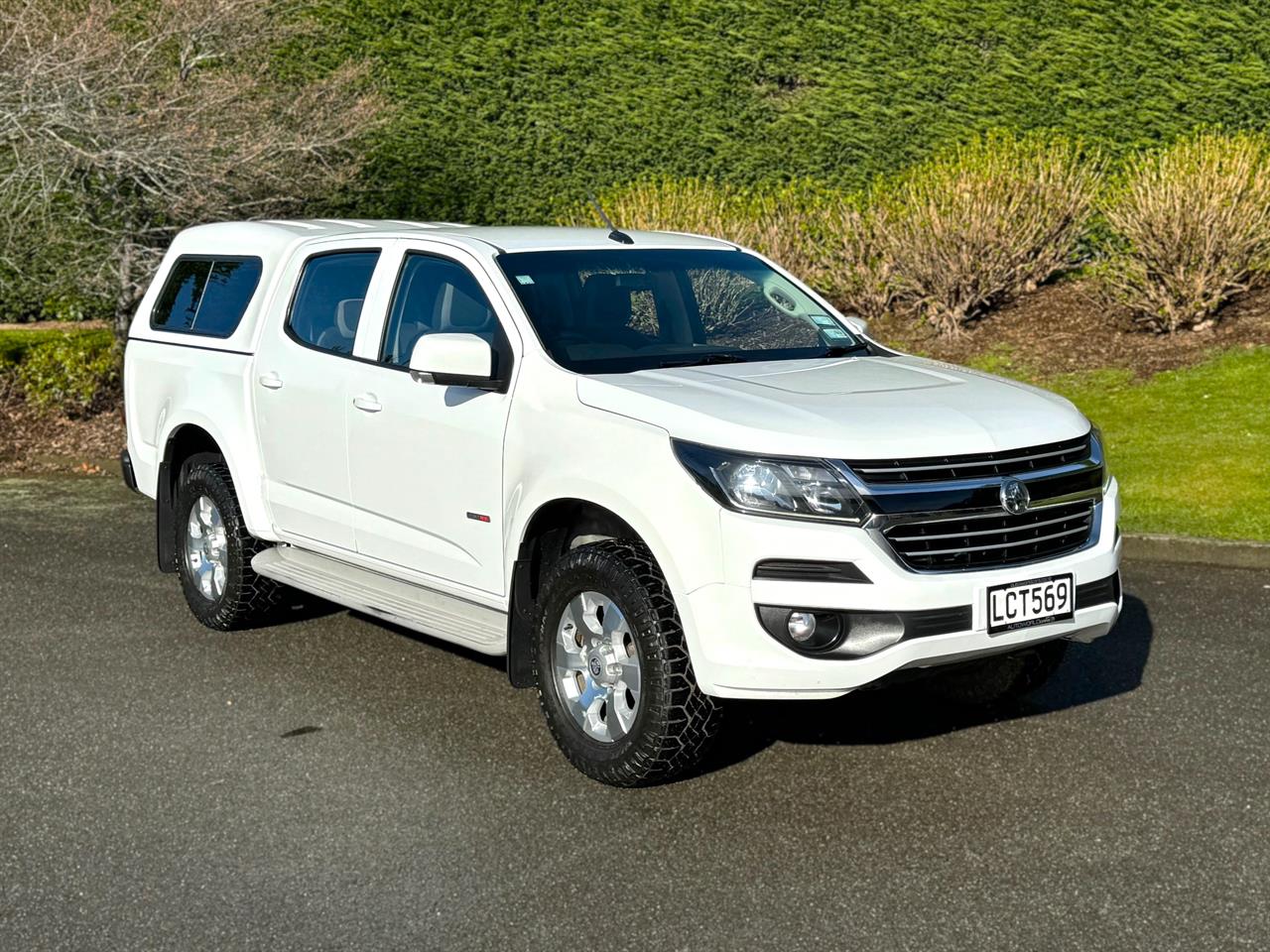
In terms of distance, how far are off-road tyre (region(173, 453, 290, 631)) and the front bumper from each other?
312 centimetres

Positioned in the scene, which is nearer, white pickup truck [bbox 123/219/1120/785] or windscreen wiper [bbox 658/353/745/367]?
white pickup truck [bbox 123/219/1120/785]

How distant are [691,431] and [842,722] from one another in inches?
63.9

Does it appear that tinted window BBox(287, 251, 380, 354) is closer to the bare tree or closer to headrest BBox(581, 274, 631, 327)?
headrest BBox(581, 274, 631, 327)

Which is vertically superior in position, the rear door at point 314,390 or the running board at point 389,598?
the rear door at point 314,390

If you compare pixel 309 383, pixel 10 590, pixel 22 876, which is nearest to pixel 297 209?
pixel 10 590

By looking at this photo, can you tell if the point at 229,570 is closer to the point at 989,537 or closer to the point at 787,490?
the point at 787,490

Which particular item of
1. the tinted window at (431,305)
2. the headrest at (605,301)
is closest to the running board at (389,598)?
the tinted window at (431,305)

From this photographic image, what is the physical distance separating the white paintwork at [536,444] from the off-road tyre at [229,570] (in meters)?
0.16

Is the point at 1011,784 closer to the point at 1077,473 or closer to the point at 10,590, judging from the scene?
the point at 1077,473

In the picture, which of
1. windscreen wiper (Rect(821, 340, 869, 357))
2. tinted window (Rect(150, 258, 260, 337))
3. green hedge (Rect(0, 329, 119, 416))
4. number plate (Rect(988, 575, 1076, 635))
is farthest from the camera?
green hedge (Rect(0, 329, 119, 416))

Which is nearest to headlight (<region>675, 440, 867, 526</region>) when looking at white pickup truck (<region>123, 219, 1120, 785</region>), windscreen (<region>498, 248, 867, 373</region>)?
white pickup truck (<region>123, 219, 1120, 785</region>)

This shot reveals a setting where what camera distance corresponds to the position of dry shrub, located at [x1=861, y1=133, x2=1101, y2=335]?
15117mm

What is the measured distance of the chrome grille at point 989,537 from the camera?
497 centimetres

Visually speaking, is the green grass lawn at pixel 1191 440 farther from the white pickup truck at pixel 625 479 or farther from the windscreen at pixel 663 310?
the white pickup truck at pixel 625 479
